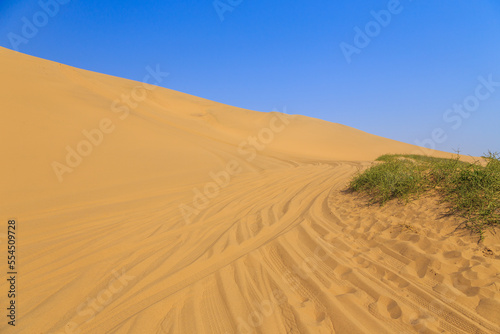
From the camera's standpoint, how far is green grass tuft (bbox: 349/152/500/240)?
3.04 metres

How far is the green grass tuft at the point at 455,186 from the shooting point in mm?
3045

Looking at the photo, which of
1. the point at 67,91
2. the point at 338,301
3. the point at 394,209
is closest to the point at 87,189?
the point at 338,301

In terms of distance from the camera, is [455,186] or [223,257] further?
[455,186]

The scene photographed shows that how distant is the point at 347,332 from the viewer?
1928mm

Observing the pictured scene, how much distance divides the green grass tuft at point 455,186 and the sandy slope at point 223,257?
26 cm

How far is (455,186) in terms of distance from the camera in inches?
150

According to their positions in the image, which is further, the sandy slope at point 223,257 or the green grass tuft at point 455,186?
the green grass tuft at point 455,186

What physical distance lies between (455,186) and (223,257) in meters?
3.51

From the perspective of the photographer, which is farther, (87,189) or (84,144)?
(84,144)

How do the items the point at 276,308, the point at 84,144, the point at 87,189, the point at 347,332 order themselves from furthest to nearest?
1. the point at 84,144
2. the point at 87,189
3. the point at 276,308
4. the point at 347,332

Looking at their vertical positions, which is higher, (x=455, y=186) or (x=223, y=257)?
(x=223, y=257)

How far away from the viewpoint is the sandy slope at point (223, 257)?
211 cm

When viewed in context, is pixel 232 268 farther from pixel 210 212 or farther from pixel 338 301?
pixel 210 212

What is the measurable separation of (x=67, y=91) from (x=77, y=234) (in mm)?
12620
